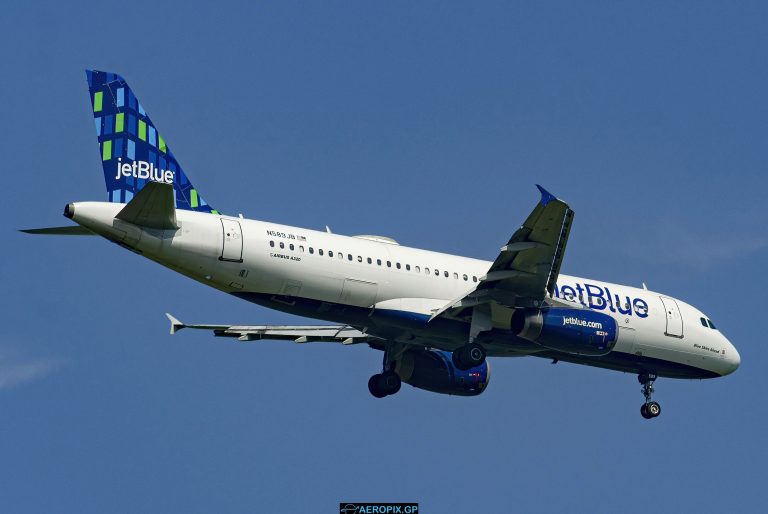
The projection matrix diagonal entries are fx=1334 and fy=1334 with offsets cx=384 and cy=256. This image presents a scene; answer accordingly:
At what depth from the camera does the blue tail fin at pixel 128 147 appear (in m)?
36.2

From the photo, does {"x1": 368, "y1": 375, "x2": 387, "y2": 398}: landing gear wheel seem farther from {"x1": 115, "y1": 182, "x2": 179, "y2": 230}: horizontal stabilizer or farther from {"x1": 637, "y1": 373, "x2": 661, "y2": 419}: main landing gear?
{"x1": 115, "y1": 182, "x2": 179, "y2": 230}: horizontal stabilizer

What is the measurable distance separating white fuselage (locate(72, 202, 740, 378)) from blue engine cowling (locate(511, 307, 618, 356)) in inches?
28.6

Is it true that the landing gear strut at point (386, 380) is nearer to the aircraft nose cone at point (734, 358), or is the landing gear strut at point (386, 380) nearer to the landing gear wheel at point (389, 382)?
the landing gear wheel at point (389, 382)

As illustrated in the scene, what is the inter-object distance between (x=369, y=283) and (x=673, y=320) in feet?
36.3

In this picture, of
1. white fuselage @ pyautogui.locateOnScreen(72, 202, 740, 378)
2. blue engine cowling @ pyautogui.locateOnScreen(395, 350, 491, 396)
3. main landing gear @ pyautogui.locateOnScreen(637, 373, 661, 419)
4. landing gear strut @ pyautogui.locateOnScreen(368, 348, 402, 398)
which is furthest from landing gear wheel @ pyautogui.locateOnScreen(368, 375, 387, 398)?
main landing gear @ pyautogui.locateOnScreen(637, 373, 661, 419)

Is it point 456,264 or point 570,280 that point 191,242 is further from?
point 570,280

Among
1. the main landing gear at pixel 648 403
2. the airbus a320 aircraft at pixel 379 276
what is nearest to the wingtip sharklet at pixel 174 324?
the airbus a320 aircraft at pixel 379 276

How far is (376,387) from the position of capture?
42000 millimetres

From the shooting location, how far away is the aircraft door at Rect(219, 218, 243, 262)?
34625 millimetres

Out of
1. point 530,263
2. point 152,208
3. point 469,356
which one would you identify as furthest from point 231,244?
point 530,263

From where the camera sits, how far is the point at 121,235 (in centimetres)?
3338

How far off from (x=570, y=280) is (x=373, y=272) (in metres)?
7.16

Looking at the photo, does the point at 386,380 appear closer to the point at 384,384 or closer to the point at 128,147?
the point at 384,384

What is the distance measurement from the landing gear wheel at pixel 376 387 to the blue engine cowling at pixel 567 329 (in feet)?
19.3
